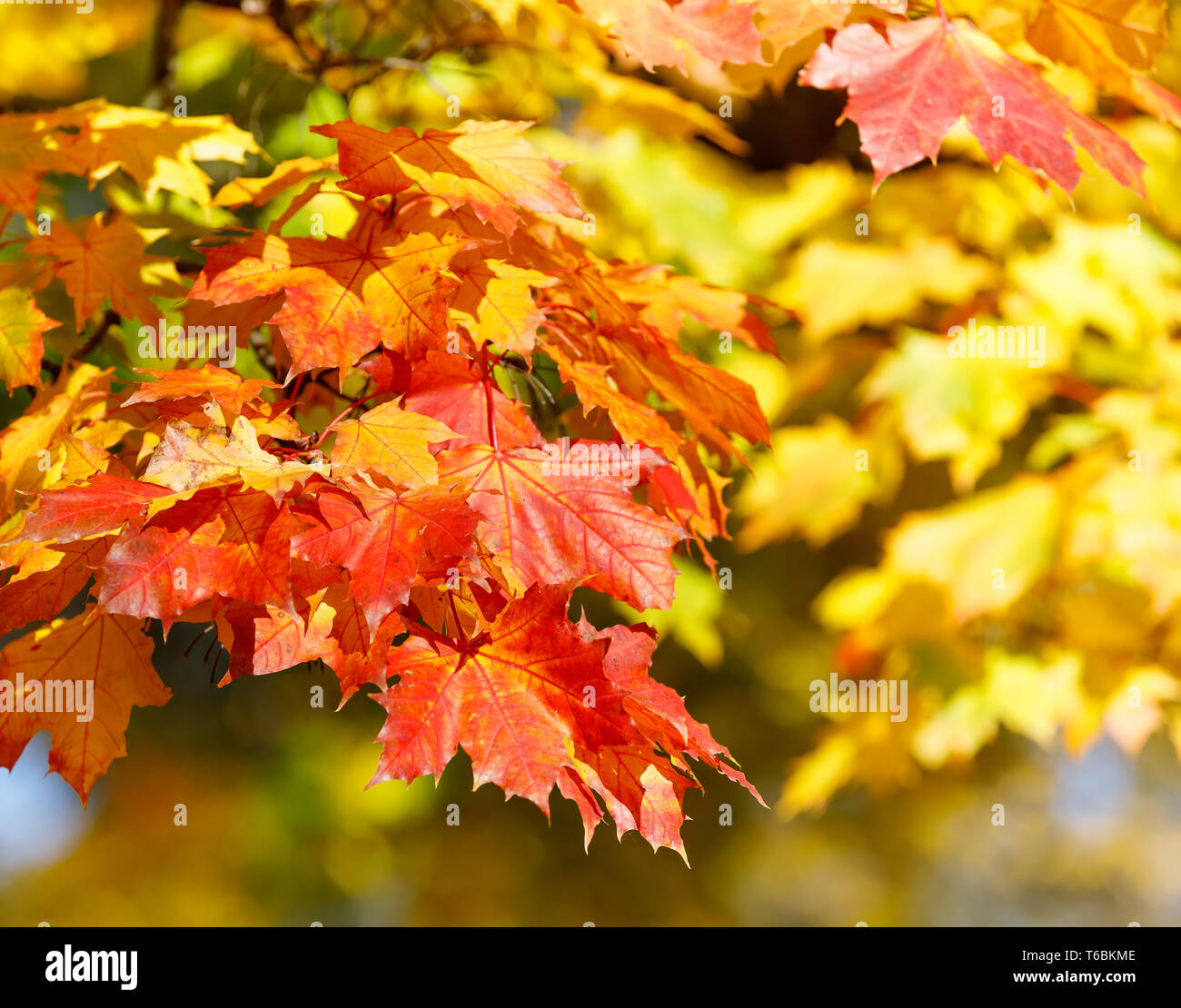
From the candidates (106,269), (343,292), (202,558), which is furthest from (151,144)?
(202,558)

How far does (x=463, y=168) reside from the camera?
116cm

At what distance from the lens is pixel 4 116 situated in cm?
151

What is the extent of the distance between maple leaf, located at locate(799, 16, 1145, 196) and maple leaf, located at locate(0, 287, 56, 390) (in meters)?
0.96

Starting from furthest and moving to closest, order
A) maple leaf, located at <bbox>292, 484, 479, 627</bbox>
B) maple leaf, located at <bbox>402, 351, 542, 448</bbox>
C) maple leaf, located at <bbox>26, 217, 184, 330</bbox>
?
maple leaf, located at <bbox>26, 217, 184, 330</bbox> < maple leaf, located at <bbox>402, 351, 542, 448</bbox> < maple leaf, located at <bbox>292, 484, 479, 627</bbox>

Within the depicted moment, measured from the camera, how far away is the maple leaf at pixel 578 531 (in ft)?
3.46

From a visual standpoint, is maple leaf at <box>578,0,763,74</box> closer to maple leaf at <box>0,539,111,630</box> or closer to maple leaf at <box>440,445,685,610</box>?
maple leaf at <box>440,445,685,610</box>

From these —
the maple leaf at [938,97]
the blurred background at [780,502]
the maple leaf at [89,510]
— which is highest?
the maple leaf at [938,97]

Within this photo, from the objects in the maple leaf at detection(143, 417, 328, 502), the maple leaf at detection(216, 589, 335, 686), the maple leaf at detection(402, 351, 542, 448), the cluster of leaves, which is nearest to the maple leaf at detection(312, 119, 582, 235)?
the cluster of leaves

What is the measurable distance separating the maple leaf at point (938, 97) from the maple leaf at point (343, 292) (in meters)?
0.53

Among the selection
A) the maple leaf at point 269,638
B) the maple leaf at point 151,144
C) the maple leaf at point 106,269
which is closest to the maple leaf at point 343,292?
the maple leaf at point 269,638

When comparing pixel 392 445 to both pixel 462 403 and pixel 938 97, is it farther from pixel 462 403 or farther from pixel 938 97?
pixel 938 97

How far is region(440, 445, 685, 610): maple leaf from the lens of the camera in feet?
3.46

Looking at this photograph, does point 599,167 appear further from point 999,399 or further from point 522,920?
point 522,920

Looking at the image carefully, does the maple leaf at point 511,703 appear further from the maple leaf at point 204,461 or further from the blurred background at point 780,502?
the blurred background at point 780,502
